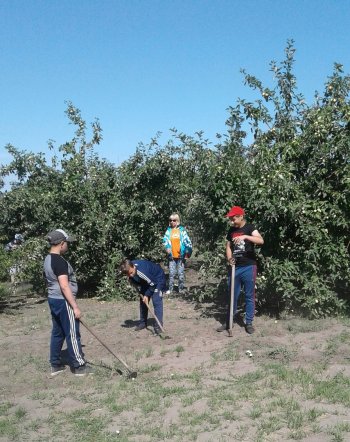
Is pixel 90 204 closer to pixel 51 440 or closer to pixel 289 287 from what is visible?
pixel 289 287

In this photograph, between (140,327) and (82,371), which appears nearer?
(82,371)

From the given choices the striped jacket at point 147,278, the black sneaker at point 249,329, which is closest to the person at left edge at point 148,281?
the striped jacket at point 147,278

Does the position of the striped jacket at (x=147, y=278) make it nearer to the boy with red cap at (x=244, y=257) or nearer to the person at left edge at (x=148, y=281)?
the person at left edge at (x=148, y=281)

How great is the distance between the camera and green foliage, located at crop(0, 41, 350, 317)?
281 inches

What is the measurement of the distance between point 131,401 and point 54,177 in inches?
262

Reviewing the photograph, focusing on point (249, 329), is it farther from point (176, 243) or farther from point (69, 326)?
point (176, 243)

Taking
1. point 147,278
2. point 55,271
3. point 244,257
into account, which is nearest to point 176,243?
point 147,278

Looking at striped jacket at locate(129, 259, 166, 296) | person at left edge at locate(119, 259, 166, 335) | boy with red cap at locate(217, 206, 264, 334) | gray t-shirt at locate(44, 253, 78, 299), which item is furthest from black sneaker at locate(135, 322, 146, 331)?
gray t-shirt at locate(44, 253, 78, 299)

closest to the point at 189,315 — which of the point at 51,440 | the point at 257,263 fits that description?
the point at 257,263

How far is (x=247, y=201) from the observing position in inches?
296

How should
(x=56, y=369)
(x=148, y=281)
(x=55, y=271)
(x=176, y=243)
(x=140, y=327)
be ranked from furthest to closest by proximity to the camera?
(x=176, y=243)
(x=140, y=327)
(x=148, y=281)
(x=56, y=369)
(x=55, y=271)

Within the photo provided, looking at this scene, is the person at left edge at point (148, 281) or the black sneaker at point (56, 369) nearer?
the black sneaker at point (56, 369)

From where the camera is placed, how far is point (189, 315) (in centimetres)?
831

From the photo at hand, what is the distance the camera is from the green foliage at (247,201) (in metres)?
7.12
